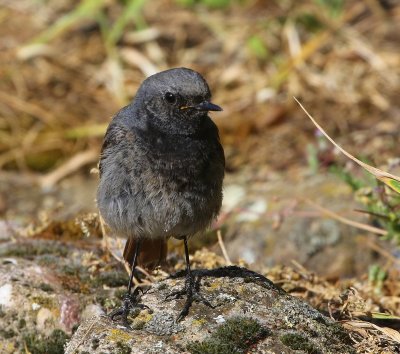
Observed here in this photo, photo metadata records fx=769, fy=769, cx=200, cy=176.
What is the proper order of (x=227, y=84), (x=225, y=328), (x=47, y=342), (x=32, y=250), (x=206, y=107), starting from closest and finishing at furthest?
1. (x=225, y=328)
2. (x=47, y=342)
3. (x=206, y=107)
4. (x=32, y=250)
5. (x=227, y=84)

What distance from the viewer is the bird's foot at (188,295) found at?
11.5ft

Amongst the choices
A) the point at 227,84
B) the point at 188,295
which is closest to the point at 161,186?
the point at 188,295

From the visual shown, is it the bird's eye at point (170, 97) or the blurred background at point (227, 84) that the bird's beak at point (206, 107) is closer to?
the bird's eye at point (170, 97)

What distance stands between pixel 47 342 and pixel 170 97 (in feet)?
4.82

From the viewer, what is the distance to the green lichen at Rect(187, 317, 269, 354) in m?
3.25

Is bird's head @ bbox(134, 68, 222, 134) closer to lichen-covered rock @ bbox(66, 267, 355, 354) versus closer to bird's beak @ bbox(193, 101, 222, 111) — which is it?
bird's beak @ bbox(193, 101, 222, 111)

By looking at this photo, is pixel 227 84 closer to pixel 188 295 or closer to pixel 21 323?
pixel 21 323

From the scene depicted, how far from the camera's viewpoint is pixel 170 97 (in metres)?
4.28

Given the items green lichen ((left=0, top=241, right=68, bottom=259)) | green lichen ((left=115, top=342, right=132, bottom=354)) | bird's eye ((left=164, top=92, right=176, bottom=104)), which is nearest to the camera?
green lichen ((left=115, top=342, right=132, bottom=354))

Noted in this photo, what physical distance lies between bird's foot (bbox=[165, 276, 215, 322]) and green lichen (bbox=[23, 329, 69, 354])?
64 cm

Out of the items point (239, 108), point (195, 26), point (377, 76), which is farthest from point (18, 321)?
point (195, 26)

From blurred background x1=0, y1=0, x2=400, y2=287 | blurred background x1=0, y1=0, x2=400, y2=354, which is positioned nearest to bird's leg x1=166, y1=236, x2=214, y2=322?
blurred background x1=0, y1=0, x2=400, y2=354

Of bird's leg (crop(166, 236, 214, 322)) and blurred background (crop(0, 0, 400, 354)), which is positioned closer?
bird's leg (crop(166, 236, 214, 322))

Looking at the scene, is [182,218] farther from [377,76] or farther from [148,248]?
[377,76]
